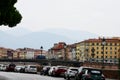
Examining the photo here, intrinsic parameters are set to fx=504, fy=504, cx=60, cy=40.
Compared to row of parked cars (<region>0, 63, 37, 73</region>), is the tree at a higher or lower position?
higher

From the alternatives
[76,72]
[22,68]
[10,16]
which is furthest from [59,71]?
[10,16]

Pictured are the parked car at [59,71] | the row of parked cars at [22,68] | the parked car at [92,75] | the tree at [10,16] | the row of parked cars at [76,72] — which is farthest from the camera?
the row of parked cars at [22,68]

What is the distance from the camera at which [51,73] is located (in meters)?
70.4

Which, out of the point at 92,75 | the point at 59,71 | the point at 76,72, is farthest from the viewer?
the point at 59,71

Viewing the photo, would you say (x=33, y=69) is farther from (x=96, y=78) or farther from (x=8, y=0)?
(x=8, y=0)

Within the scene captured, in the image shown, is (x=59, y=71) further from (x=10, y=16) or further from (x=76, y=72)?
(x=10, y=16)

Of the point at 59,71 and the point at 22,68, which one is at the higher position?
the point at 22,68

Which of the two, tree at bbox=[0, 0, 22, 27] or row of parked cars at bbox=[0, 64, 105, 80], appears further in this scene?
row of parked cars at bbox=[0, 64, 105, 80]

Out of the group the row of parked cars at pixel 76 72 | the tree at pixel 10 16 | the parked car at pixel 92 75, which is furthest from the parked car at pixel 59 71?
the tree at pixel 10 16

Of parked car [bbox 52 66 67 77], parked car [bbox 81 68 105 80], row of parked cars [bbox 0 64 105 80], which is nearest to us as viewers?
parked car [bbox 81 68 105 80]

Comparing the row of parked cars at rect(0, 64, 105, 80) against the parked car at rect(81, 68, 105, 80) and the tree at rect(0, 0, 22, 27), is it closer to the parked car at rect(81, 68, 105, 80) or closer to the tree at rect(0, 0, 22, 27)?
the parked car at rect(81, 68, 105, 80)

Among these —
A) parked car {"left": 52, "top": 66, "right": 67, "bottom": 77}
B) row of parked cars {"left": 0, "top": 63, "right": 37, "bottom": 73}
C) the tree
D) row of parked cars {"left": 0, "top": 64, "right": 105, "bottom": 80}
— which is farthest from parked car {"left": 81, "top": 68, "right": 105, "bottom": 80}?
row of parked cars {"left": 0, "top": 63, "right": 37, "bottom": 73}

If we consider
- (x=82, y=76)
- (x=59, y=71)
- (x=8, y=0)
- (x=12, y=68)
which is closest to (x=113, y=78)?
(x=59, y=71)

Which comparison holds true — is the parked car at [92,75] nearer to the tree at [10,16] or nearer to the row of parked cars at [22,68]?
the tree at [10,16]
